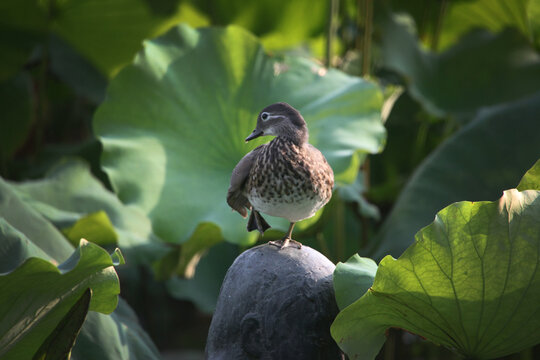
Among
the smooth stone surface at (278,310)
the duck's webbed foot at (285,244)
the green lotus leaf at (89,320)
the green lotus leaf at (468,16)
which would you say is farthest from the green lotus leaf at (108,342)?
the green lotus leaf at (468,16)

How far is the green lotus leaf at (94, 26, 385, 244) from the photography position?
185 cm

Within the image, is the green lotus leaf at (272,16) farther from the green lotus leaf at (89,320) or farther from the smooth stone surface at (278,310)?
the smooth stone surface at (278,310)

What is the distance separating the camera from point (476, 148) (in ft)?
8.04

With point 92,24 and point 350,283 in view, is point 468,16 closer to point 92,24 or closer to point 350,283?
point 92,24

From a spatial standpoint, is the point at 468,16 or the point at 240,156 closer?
the point at 240,156

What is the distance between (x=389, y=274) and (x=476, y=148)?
1.32 meters

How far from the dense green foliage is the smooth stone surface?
11 cm

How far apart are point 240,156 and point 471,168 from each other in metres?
1.07

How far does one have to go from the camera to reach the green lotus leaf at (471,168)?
2.39 m

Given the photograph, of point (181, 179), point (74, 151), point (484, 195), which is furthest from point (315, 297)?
point (74, 151)

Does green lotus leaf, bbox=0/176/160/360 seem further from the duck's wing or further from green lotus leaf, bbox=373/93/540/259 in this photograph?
green lotus leaf, bbox=373/93/540/259

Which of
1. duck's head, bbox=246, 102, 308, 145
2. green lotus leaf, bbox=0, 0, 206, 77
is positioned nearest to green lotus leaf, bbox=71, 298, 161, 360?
duck's head, bbox=246, 102, 308, 145

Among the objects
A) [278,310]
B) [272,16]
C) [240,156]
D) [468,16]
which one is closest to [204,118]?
[240,156]

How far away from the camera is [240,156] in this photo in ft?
5.70
